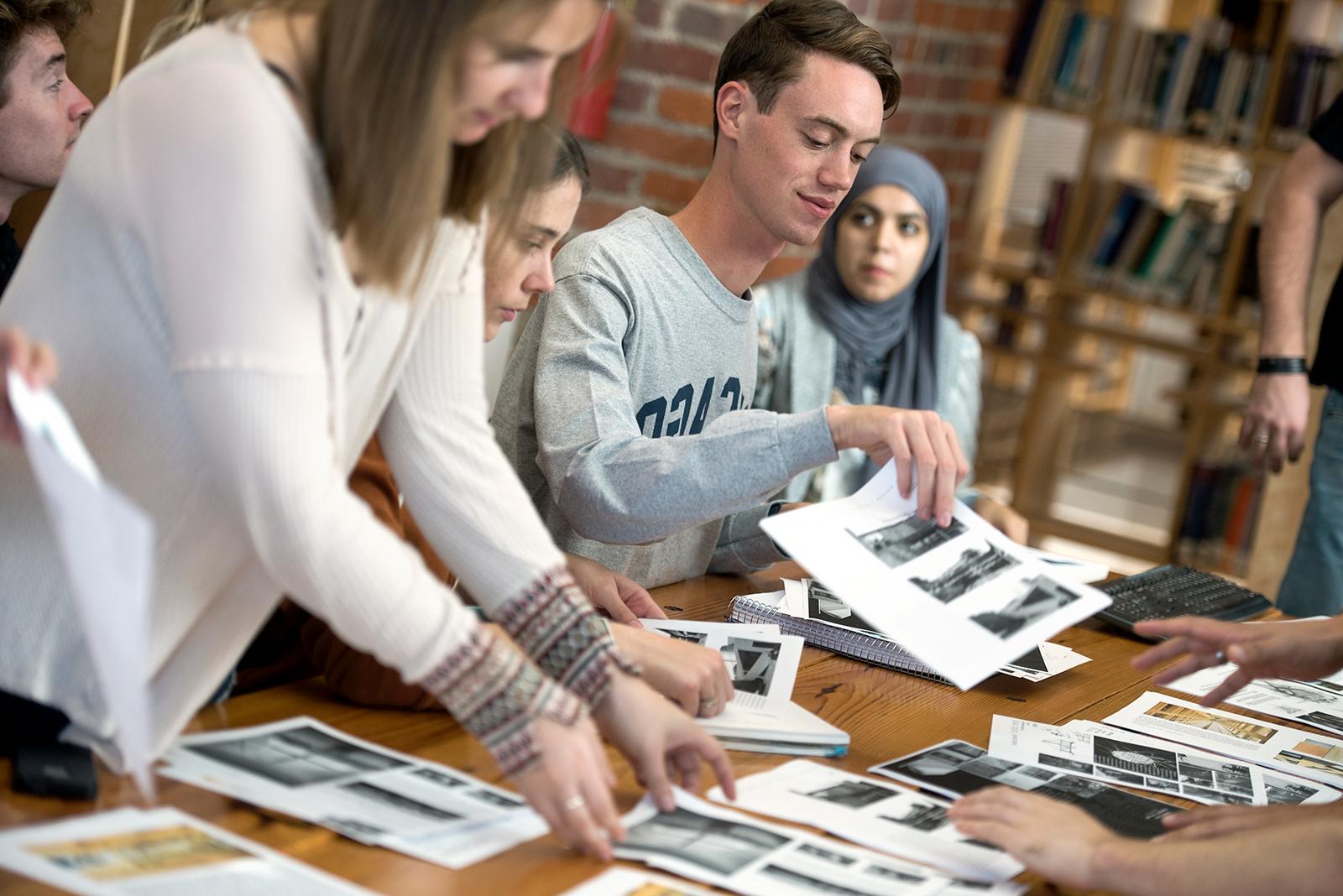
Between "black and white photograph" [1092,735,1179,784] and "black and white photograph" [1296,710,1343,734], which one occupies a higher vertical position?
"black and white photograph" [1296,710,1343,734]

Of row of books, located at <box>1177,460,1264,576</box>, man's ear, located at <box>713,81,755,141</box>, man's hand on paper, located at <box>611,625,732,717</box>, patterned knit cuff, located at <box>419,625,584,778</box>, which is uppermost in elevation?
man's ear, located at <box>713,81,755,141</box>

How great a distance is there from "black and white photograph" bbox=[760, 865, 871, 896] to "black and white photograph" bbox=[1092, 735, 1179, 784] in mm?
483

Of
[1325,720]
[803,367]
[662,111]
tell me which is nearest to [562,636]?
[1325,720]

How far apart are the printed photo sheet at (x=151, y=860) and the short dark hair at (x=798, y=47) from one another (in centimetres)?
138

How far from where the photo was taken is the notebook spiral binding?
164 cm

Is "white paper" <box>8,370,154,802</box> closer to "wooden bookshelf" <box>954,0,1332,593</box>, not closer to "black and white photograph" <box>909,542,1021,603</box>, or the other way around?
"black and white photograph" <box>909,542,1021,603</box>

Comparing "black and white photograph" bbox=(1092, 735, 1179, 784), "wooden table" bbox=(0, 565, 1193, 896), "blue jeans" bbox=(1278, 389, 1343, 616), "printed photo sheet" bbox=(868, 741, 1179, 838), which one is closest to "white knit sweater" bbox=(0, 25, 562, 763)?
"wooden table" bbox=(0, 565, 1193, 896)

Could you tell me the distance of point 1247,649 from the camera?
145cm

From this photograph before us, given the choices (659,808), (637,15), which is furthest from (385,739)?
(637,15)

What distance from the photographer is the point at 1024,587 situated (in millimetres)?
1391

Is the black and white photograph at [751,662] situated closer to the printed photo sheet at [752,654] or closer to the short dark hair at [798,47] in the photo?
the printed photo sheet at [752,654]

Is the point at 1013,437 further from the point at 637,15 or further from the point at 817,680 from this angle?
the point at 817,680

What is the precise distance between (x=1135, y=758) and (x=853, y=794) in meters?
0.39

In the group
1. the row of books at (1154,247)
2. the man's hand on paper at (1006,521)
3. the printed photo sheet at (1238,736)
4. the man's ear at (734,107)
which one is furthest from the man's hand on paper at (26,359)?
the row of books at (1154,247)
